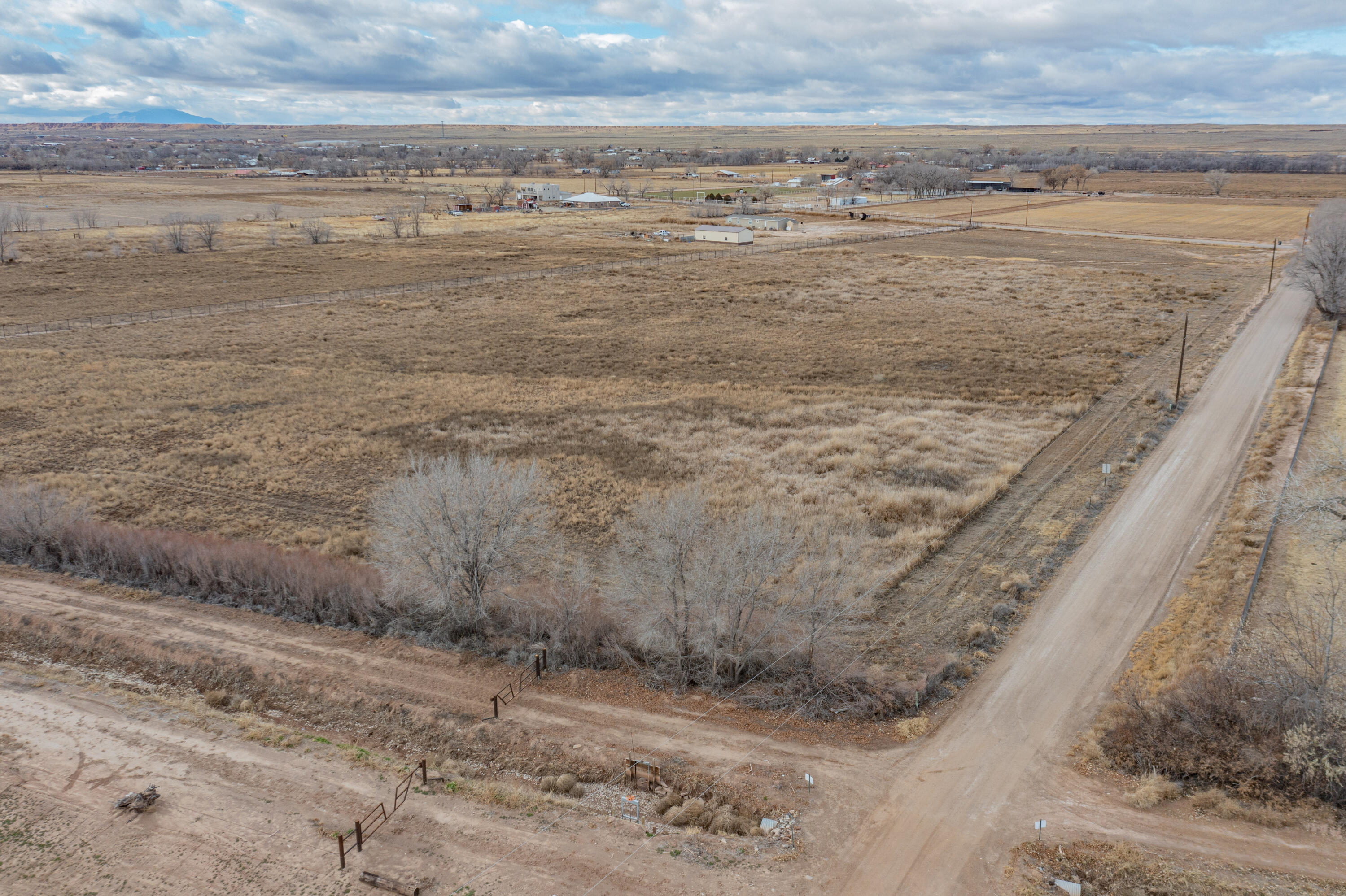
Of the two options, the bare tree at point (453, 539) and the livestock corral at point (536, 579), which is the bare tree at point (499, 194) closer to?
the livestock corral at point (536, 579)

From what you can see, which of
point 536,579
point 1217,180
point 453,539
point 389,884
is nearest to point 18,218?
point 536,579

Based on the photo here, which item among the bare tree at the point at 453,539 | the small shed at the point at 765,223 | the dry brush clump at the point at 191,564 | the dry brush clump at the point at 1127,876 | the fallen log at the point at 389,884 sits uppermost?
the small shed at the point at 765,223

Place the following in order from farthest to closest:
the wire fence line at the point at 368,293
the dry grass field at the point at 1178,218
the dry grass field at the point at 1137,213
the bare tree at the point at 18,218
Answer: the dry grass field at the point at 1137,213, the dry grass field at the point at 1178,218, the bare tree at the point at 18,218, the wire fence line at the point at 368,293

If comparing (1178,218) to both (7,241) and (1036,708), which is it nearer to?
(1036,708)

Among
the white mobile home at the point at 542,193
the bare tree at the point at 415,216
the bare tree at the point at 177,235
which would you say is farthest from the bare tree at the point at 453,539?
the white mobile home at the point at 542,193

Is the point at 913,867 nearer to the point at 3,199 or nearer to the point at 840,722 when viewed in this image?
the point at 840,722

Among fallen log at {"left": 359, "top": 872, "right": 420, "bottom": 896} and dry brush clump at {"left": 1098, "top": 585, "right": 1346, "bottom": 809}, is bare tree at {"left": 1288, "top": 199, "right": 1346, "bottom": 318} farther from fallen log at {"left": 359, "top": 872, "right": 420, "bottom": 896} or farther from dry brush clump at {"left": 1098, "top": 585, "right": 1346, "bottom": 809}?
fallen log at {"left": 359, "top": 872, "right": 420, "bottom": 896}
